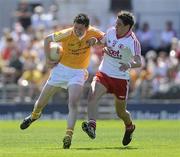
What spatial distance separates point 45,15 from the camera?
32344mm

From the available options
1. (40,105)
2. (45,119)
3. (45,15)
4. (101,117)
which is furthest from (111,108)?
(40,105)

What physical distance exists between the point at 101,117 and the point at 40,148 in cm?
1377

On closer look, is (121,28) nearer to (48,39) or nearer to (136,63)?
(136,63)

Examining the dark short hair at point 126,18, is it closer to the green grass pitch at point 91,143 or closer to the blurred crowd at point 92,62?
the green grass pitch at point 91,143

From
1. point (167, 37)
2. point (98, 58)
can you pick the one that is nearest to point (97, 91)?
point (98, 58)

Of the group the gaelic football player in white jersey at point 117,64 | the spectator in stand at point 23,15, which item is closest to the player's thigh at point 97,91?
the gaelic football player in white jersey at point 117,64

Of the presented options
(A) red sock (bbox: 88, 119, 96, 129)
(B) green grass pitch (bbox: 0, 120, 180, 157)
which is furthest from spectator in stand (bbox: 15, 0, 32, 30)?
(A) red sock (bbox: 88, 119, 96, 129)

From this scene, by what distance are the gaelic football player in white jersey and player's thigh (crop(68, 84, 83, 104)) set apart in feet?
0.95

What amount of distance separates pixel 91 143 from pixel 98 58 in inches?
508

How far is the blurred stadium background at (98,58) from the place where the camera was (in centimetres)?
2838

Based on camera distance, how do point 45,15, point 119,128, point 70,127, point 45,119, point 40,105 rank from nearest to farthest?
1. point 70,127
2. point 40,105
3. point 119,128
4. point 45,119
5. point 45,15

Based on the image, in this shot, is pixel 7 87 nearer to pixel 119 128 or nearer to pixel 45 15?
pixel 45 15

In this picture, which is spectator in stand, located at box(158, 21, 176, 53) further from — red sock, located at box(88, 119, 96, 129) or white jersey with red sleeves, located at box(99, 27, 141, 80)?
red sock, located at box(88, 119, 96, 129)

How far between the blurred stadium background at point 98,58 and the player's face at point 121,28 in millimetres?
12704
